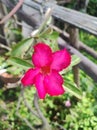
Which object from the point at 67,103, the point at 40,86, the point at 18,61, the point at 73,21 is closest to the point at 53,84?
the point at 40,86

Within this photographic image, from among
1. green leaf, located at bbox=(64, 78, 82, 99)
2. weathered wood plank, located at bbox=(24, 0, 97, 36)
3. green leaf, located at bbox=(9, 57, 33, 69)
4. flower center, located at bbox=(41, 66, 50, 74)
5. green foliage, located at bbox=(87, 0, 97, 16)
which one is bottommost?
green foliage, located at bbox=(87, 0, 97, 16)

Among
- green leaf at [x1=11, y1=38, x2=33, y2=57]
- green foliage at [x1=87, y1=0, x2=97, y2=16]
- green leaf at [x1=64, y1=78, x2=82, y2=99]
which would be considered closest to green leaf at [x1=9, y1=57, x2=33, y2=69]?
green leaf at [x1=11, y1=38, x2=33, y2=57]

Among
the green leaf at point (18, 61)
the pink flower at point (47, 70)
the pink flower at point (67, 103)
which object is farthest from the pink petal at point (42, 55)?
the pink flower at point (67, 103)

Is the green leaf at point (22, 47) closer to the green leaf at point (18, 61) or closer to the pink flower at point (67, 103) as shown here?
the green leaf at point (18, 61)

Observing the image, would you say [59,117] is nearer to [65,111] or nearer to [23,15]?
[65,111]

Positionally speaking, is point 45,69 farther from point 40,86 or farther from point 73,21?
point 73,21

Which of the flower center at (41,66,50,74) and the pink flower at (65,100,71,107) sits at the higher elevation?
the flower center at (41,66,50,74)

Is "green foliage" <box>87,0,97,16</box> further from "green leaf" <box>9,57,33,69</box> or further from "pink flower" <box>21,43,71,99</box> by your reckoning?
"pink flower" <box>21,43,71,99</box>
